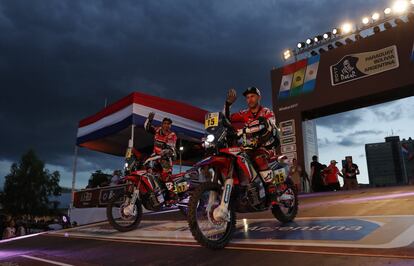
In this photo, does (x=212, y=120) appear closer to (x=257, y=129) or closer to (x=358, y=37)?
(x=257, y=129)

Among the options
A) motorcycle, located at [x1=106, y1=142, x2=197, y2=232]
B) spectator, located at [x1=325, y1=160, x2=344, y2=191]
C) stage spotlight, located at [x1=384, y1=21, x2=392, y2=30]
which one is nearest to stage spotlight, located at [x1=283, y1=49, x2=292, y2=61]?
stage spotlight, located at [x1=384, y1=21, x2=392, y2=30]

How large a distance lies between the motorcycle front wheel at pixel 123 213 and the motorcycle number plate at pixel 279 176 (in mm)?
2697

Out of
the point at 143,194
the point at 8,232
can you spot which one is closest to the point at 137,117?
the point at 8,232

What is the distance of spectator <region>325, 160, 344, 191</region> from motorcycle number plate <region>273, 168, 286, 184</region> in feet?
30.7

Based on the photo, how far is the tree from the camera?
51.8 m

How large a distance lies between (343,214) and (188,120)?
999cm

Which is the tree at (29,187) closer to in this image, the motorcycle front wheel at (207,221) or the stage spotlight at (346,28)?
the stage spotlight at (346,28)

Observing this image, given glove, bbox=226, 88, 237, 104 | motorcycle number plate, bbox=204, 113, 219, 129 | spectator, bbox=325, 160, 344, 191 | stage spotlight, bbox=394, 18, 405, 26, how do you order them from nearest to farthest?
motorcycle number plate, bbox=204, 113, 219, 129
glove, bbox=226, 88, 237, 104
spectator, bbox=325, 160, 344, 191
stage spotlight, bbox=394, 18, 405, 26

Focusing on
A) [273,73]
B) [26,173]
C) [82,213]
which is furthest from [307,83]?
[26,173]

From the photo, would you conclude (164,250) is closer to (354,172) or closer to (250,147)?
(250,147)

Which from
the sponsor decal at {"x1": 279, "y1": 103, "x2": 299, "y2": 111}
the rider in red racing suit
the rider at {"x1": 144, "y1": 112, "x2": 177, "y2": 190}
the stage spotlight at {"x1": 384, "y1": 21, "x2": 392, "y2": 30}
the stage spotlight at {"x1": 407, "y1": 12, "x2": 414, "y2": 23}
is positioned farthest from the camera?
the sponsor decal at {"x1": 279, "y1": 103, "x2": 299, "y2": 111}

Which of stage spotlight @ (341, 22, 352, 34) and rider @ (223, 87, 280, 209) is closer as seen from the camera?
rider @ (223, 87, 280, 209)

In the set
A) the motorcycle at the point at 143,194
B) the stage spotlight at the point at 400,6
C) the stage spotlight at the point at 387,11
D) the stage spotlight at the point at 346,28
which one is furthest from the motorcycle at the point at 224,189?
the stage spotlight at the point at 346,28

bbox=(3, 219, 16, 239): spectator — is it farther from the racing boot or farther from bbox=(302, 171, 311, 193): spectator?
bbox=(302, 171, 311, 193): spectator
